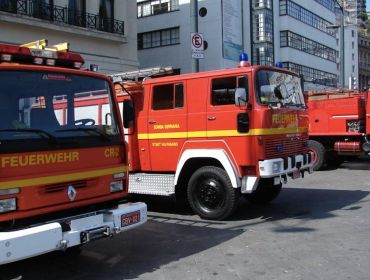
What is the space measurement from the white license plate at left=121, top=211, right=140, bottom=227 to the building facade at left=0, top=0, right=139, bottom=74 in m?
12.8

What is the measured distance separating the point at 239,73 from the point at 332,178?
6.80 m

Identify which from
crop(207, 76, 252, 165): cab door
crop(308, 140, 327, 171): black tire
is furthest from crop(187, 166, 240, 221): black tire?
crop(308, 140, 327, 171): black tire

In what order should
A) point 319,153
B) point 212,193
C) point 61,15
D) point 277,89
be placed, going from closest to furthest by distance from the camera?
point 212,193 < point 277,89 < point 319,153 < point 61,15

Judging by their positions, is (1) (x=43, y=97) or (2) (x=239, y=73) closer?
(1) (x=43, y=97)

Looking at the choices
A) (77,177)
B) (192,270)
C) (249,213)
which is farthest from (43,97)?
(249,213)

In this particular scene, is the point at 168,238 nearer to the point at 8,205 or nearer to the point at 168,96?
the point at 168,96

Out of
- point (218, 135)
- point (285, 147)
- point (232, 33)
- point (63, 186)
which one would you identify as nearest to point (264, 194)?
point (285, 147)

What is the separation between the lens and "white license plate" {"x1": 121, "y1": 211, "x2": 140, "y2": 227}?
500 centimetres

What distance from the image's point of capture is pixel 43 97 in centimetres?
469

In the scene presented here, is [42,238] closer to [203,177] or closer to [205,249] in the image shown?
[205,249]

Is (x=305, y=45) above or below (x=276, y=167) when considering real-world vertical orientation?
above

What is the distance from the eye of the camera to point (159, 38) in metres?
31.4

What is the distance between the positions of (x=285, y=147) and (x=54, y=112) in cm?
439

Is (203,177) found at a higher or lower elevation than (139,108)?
lower
